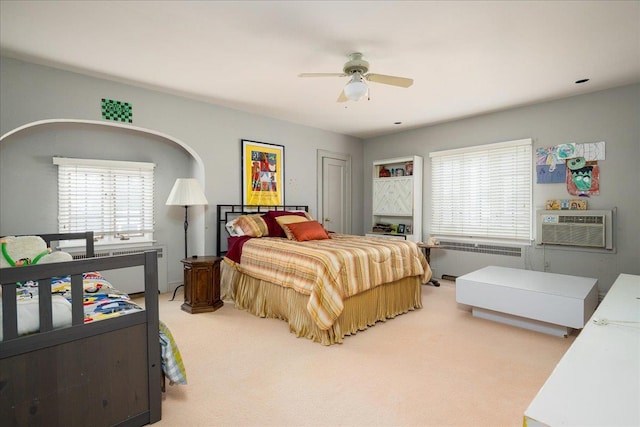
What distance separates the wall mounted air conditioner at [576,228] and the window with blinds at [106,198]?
527cm

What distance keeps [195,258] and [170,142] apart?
1756 millimetres

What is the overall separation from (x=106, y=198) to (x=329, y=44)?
3252 mm

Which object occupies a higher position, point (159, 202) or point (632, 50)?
point (632, 50)

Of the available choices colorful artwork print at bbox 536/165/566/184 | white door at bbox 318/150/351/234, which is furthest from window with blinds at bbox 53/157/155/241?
colorful artwork print at bbox 536/165/566/184

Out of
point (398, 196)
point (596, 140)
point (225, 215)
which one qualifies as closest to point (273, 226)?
point (225, 215)

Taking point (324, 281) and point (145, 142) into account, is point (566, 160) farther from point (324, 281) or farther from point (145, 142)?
point (145, 142)

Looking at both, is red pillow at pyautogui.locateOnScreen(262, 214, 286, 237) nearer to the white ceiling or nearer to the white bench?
the white ceiling

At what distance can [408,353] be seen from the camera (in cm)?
259

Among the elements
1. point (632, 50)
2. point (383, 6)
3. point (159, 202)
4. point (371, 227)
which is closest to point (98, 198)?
point (159, 202)

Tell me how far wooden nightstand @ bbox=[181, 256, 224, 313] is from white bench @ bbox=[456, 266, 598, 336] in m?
2.79

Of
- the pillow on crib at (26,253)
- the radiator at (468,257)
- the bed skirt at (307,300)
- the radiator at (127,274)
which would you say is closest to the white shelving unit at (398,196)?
the radiator at (468,257)

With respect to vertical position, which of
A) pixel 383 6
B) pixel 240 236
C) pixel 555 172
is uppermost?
pixel 383 6

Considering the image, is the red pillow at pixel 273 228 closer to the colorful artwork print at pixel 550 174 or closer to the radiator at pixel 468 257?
the radiator at pixel 468 257

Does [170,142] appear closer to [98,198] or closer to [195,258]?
[98,198]
